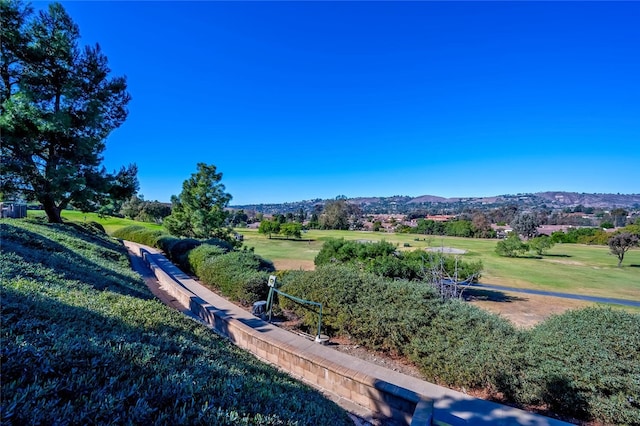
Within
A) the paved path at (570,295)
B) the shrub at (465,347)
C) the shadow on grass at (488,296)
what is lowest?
the paved path at (570,295)

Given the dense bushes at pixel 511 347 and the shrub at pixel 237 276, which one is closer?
the dense bushes at pixel 511 347

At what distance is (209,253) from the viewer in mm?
11906

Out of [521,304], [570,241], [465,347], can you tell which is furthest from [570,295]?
[570,241]

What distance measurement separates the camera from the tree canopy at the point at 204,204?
62.6 feet

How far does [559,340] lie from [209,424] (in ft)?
16.2

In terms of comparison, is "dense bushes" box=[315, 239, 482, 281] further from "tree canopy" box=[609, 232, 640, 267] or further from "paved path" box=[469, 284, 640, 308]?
"tree canopy" box=[609, 232, 640, 267]

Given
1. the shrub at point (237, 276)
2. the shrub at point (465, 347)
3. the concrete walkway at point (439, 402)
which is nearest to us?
the concrete walkway at point (439, 402)

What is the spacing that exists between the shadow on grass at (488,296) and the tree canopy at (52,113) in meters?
18.3

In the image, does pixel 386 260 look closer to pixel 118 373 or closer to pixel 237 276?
pixel 237 276

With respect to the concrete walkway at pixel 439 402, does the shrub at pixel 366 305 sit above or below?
above

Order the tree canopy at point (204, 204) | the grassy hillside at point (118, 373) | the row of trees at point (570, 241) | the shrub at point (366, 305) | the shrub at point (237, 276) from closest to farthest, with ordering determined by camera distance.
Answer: the grassy hillside at point (118, 373) < the shrub at point (366, 305) < the shrub at point (237, 276) < the tree canopy at point (204, 204) < the row of trees at point (570, 241)

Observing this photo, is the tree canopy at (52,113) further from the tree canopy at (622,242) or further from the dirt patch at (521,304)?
the tree canopy at (622,242)

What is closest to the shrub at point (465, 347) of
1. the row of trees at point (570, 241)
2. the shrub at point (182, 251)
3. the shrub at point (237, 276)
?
the shrub at point (237, 276)

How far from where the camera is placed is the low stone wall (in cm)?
366
